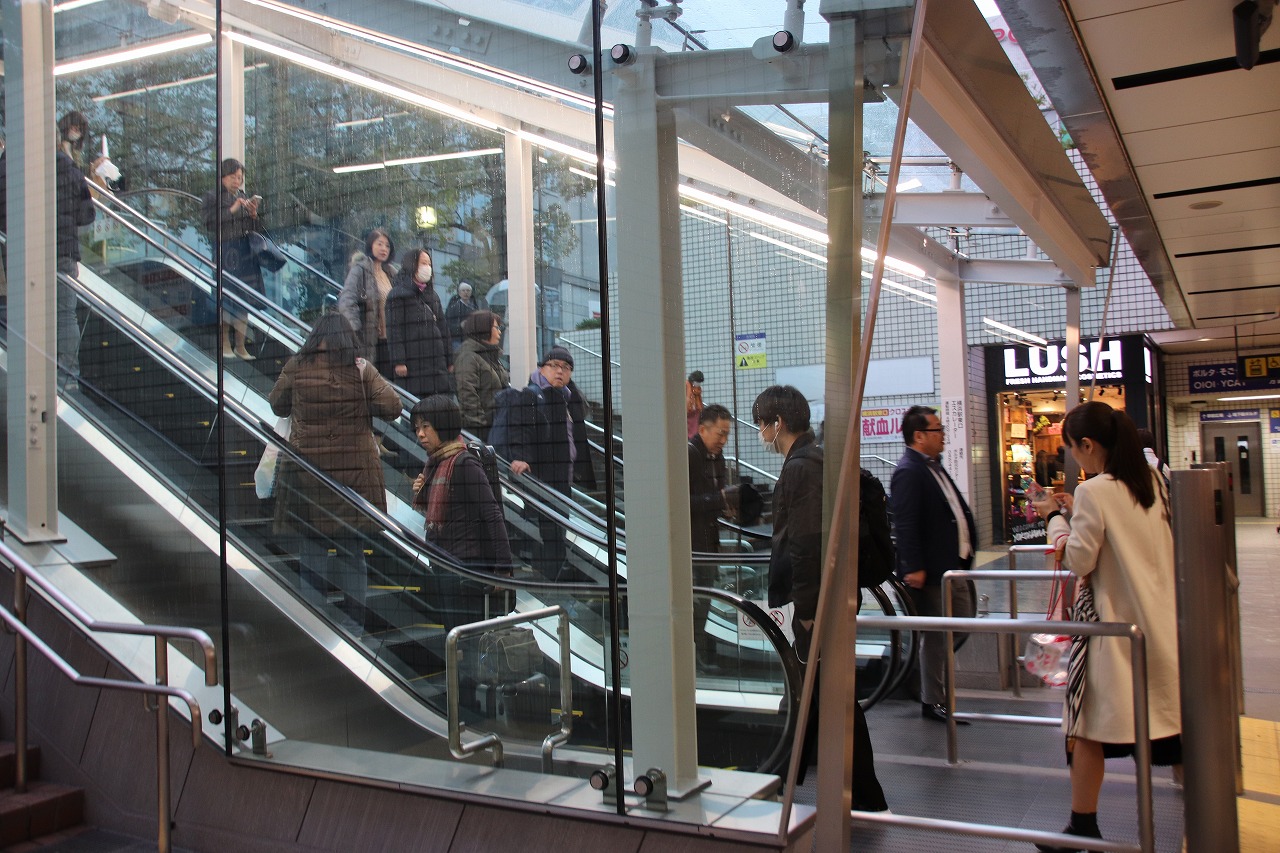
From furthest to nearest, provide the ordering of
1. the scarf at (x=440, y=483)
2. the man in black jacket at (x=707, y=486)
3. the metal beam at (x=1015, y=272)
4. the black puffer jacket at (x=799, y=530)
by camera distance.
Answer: the metal beam at (x=1015, y=272), the scarf at (x=440, y=483), the man in black jacket at (x=707, y=486), the black puffer jacket at (x=799, y=530)

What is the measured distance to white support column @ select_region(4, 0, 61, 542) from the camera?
4227 mm

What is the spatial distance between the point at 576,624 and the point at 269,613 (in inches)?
50.0

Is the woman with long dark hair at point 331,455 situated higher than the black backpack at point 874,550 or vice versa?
the woman with long dark hair at point 331,455

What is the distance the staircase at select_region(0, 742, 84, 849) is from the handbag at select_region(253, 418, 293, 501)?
4.40ft

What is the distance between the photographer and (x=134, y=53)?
3918mm

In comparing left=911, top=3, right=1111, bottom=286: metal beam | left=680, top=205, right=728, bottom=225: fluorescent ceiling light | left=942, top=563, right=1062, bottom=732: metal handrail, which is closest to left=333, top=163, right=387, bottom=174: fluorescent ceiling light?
left=680, top=205, right=728, bottom=225: fluorescent ceiling light

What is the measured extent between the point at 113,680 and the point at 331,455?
986 mm

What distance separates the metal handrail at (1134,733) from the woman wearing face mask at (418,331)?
1.43m

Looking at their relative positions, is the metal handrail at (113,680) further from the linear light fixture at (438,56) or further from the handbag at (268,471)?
the linear light fixture at (438,56)

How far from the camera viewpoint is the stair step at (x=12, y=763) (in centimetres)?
380

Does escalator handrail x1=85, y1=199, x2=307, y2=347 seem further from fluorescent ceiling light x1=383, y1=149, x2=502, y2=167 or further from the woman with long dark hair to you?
fluorescent ceiling light x1=383, y1=149, x2=502, y2=167

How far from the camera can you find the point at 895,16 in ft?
7.93

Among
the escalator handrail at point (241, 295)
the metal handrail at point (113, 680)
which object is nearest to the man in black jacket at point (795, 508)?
the escalator handrail at point (241, 295)

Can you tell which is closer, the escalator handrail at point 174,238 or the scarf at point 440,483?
the scarf at point 440,483
